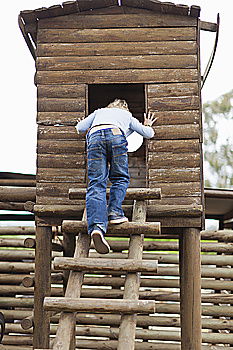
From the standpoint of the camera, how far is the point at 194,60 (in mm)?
6949

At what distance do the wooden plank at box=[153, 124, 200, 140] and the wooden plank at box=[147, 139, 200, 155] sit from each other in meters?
0.05

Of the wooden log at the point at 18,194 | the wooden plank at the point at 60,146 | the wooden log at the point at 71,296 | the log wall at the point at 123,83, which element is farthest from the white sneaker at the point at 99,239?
the wooden log at the point at 18,194

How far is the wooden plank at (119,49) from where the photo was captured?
7.00 m

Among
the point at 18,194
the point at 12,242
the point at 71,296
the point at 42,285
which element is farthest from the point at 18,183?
the point at 71,296

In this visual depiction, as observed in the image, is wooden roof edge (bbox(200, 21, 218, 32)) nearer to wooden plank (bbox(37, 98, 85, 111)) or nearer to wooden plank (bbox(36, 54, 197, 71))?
wooden plank (bbox(36, 54, 197, 71))

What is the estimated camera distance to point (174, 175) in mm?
6801

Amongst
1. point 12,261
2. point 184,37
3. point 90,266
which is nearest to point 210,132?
point 12,261

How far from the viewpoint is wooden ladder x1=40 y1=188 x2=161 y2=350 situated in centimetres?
442

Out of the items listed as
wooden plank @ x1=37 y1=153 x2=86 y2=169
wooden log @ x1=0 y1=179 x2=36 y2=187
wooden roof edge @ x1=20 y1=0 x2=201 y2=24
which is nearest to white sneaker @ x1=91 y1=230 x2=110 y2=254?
wooden plank @ x1=37 y1=153 x2=86 y2=169

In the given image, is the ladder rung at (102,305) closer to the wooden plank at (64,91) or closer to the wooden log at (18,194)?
the wooden plank at (64,91)

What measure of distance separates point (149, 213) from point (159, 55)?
2185 mm

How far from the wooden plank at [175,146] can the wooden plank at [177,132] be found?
0.05 m

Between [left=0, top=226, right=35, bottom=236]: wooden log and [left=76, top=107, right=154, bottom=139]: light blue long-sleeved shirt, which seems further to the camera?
[left=0, top=226, right=35, bottom=236]: wooden log

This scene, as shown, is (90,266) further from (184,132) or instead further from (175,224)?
(184,132)
